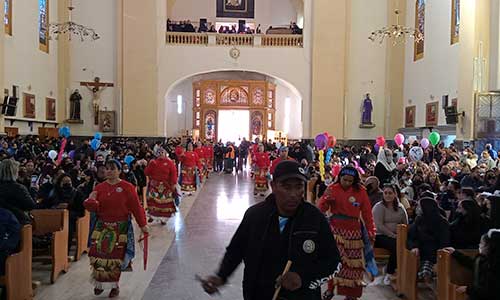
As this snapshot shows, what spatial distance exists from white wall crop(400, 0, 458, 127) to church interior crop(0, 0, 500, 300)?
8 centimetres

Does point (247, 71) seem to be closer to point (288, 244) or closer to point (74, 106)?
point (74, 106)

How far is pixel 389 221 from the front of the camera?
7.54 meters

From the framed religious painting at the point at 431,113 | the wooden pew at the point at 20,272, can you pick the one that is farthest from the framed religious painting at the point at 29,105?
the framed religious painting at the point at 431,113

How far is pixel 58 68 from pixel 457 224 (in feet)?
75.1

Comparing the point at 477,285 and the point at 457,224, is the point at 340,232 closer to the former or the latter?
the point at 457,224

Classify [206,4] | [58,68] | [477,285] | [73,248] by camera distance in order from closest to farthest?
[477,285], [73,248], [58,68], [206,4]

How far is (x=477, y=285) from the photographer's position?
418cm

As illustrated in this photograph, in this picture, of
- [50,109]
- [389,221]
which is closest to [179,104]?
[50,109]

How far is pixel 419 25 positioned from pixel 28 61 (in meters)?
17.1

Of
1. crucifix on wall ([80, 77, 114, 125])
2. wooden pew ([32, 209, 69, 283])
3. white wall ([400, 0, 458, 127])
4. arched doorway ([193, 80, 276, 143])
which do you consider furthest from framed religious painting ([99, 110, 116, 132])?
wooden pew ([32, 209, 69, 283])

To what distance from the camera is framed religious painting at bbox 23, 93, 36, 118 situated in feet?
68.3

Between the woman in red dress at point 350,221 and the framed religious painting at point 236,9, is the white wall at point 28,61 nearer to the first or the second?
the framed religious painting at point 236,9

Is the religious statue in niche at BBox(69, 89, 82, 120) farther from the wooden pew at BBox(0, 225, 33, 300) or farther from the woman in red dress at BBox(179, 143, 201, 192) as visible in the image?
the wooden pew at BBox(0, 225, 33, 300)

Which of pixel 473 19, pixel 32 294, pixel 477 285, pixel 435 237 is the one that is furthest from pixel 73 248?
pixel 473 19
